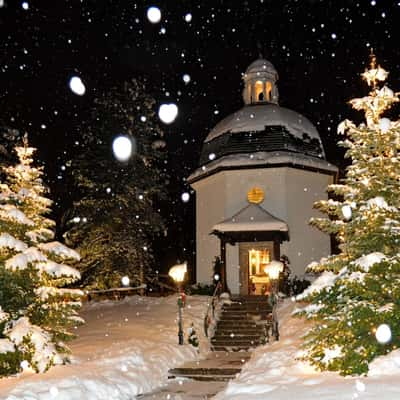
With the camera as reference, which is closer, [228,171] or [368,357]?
[368,357]

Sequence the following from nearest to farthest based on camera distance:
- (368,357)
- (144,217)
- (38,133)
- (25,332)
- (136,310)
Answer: (368,357)
(25,332)
(136,310)
(144,217)
(38,133)

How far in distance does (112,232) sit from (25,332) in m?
14.7

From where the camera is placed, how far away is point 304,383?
374 inches

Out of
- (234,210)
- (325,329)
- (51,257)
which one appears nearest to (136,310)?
(234,210)

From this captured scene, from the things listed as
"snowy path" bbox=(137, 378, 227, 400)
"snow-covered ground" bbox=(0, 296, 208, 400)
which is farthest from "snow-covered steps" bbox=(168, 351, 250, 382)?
"snow-covered ground" bbox=(0, 296, 208, 400)

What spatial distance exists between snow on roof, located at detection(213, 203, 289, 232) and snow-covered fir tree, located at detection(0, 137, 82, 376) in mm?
9034

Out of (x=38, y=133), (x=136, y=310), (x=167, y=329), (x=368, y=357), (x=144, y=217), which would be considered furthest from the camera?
(x=38, y=133)

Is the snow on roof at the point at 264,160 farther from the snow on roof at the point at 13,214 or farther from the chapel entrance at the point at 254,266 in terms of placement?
the snow on roof at the point at 13,214

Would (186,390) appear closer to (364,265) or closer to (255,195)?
(364,265)

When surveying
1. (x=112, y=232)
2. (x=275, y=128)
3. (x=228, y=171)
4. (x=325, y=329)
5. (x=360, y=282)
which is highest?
(x=275, y=128)

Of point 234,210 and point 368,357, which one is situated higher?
point 234,210

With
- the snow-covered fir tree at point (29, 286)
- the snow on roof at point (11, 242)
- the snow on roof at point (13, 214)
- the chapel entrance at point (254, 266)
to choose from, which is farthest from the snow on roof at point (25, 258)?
the chapel entrance at point (254, 266)

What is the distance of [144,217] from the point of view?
25.9 m

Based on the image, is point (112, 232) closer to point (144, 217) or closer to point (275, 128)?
point (144, 217)
